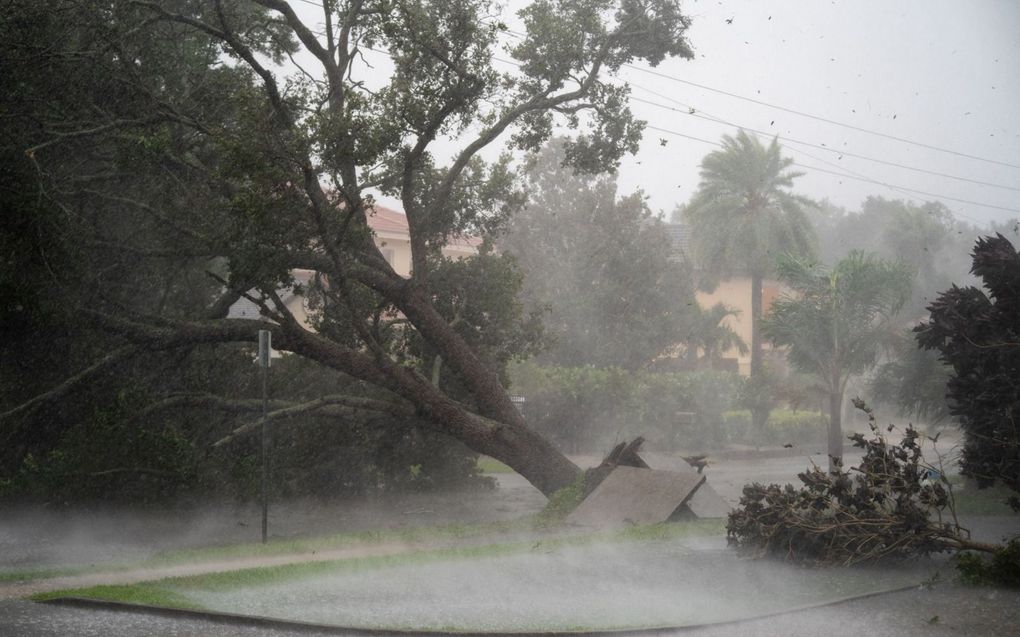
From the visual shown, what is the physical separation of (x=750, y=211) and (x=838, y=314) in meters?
14.9

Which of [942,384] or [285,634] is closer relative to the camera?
[285,634]

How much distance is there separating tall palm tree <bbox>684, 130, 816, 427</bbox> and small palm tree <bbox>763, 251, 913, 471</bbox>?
463 inches

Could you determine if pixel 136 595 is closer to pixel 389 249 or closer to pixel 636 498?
pixel 636 498

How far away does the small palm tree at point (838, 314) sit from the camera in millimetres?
26734

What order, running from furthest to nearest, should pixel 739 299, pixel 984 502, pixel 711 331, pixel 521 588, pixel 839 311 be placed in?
pixel 739 299, pixel 711 331, pixel 839 311, pixel 984 502, pixel 521 588

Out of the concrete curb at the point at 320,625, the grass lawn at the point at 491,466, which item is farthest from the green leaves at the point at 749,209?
the concrete curb at the point at 320,625

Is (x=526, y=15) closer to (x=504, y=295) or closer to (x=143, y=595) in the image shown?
(x=504, y=295)

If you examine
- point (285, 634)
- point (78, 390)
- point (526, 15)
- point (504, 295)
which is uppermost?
point (526, 15)

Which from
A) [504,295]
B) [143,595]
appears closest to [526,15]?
[504,295]

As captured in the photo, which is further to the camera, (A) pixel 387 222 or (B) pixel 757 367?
(A) pixel 387 222

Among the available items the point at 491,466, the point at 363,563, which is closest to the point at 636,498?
the point at 363,563

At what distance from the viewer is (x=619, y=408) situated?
110 ft

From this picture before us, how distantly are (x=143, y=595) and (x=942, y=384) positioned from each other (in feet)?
59.6

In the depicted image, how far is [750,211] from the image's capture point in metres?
41.4
